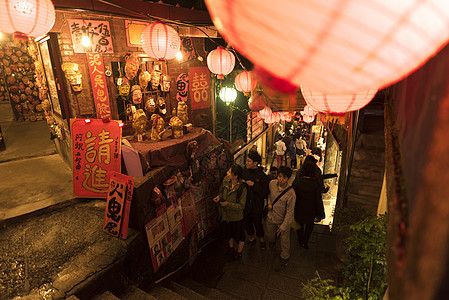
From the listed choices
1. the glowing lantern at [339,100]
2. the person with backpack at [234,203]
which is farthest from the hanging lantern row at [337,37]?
the person with backpack at [234,203]

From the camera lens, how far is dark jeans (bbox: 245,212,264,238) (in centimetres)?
693

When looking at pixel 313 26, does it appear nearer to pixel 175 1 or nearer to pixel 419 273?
pixel 419 273

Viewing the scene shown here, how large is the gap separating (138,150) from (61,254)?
285 centimetres

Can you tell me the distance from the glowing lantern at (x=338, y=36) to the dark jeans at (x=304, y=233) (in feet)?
20.9

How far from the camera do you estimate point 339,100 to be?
124 inches

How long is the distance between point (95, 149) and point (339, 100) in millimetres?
5664

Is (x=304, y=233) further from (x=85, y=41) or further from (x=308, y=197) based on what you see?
(x=85, y=41)

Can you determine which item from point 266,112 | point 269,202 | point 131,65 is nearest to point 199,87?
point 131,65

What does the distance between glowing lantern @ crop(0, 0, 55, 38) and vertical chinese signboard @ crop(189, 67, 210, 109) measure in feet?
18.9

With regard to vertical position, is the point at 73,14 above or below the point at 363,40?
above

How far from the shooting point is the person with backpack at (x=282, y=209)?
6.01 metres

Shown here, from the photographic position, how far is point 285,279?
20.5 ft

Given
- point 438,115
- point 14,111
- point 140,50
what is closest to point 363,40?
point 438,115

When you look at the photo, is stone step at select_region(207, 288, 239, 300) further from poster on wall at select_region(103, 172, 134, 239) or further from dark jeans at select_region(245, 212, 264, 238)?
poster on wall at select_region(103, 172, 134, 239)
